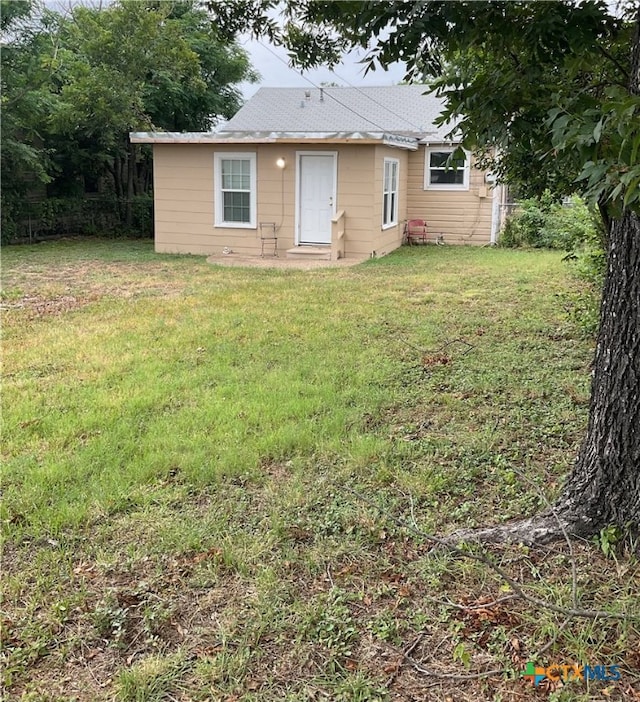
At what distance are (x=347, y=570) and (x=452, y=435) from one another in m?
1.47

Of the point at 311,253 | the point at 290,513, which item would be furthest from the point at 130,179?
the point at 290,513

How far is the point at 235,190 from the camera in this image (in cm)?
1300

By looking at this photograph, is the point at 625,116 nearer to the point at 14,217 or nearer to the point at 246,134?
the point at 246,134

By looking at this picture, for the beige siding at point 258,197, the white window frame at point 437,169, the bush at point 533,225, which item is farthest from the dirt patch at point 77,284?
the bush at point 533,225

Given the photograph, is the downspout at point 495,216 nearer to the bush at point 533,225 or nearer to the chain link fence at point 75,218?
the bush at point 533,225

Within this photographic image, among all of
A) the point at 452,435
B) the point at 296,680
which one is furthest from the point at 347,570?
the point at 452,435

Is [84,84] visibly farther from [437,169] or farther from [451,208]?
[451,208]

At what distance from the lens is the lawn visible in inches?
82.2

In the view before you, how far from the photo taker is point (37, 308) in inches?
294

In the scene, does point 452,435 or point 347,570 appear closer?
point 347,570

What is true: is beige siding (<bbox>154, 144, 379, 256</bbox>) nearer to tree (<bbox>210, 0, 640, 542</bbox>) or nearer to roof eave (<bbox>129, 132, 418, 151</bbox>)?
roof eave (<bbox>129, 132, 418, 151</bbox>)

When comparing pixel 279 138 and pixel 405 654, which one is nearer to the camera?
pixel 405 654

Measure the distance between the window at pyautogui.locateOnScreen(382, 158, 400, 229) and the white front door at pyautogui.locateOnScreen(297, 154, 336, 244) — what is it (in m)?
1.21

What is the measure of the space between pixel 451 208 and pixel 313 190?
4.06m
